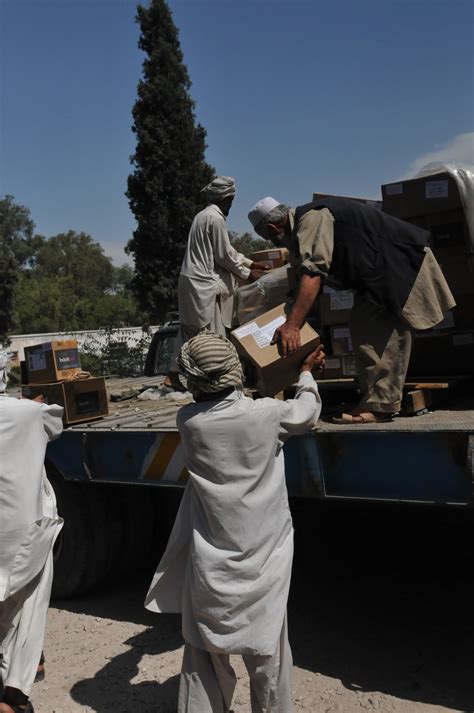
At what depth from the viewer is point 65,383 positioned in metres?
4.14

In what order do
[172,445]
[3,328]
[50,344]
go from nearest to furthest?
[172,445]
[50,344]
[3,328]

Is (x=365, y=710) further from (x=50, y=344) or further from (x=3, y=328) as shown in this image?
(x=3, y=328)

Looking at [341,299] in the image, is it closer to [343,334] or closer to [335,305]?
[335,305]

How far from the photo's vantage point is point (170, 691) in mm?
3178

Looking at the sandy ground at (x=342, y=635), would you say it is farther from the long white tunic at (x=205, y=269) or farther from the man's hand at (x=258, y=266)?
the man's hand at (x=258, y=266)

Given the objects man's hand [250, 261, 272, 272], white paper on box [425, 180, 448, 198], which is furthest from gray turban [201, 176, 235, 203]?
white paper on box [425, 180, 448, 198]

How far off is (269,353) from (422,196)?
4.67 ft

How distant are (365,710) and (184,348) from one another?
1.79 m

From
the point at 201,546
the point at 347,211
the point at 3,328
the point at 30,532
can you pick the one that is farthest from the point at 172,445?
the point at 3,328

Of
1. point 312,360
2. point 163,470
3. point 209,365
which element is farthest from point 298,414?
point 163,470

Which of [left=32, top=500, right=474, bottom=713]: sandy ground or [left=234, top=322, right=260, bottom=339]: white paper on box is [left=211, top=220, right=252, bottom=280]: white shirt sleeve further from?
[left=32, top=500, right=474, bottom=713]: sandy ground

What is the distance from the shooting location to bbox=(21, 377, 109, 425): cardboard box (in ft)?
13.5

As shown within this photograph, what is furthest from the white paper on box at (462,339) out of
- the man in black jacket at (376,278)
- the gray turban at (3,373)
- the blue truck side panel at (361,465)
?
Result: the gray turban at (3,373)

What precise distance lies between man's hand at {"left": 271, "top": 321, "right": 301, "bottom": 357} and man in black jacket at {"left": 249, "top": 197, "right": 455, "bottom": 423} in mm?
130
